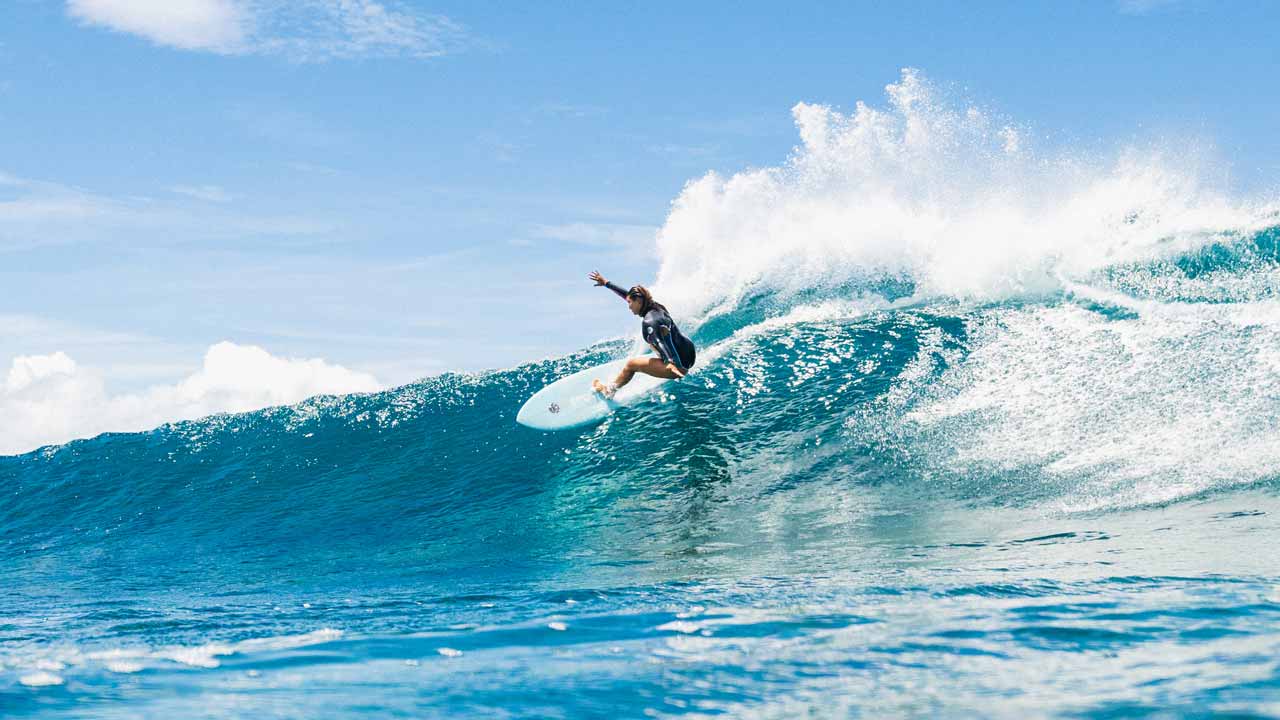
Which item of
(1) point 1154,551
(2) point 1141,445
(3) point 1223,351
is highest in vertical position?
(3) point 1223,351

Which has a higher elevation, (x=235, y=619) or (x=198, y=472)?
(x=198, y=472)

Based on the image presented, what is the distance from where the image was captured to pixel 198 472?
11812 millimetres

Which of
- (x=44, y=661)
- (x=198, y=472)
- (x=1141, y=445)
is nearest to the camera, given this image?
(x=44, y=661)

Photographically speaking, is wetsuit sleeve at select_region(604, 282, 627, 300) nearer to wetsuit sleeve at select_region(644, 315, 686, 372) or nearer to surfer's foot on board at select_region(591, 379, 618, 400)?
wetsuit sleeve at select_region(644, 315, 686, 372)

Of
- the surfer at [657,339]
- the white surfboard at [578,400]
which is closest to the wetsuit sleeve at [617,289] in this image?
the surfer at [657,339]

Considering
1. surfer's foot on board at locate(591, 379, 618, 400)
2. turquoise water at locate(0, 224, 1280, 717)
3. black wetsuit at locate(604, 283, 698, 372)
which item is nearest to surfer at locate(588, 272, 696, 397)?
black wetsuit at locate(604, 283, 698, 372)

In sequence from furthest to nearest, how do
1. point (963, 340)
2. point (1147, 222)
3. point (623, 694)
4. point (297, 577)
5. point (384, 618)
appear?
point (1147, 222) → point (963, 340) → point (297, 577) → point (384, 618) → point (623, 694)

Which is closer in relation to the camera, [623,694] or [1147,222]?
[623,694]

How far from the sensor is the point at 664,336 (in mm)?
9609

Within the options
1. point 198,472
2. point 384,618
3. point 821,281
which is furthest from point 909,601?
point 198,472

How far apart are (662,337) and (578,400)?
175 centimetres

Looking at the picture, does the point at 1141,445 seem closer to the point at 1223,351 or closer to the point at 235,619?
the point at 1223,351

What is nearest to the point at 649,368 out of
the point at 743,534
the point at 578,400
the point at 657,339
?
the point at 657,339

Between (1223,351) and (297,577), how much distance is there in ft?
29.8
